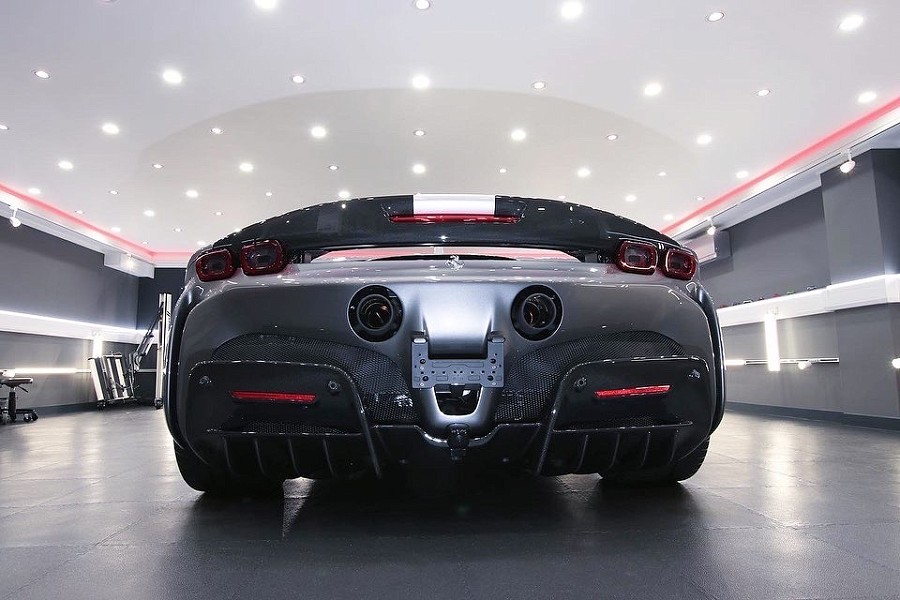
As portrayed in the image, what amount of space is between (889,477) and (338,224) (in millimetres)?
3016

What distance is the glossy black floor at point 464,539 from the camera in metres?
1.26

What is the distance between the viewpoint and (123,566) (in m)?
1.43

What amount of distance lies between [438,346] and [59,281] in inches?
507

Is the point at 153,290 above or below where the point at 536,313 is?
above

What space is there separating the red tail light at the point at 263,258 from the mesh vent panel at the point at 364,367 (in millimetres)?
221

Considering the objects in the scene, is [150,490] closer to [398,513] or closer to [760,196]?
[398,513]

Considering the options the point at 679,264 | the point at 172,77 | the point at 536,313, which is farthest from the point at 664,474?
the point at 172,77

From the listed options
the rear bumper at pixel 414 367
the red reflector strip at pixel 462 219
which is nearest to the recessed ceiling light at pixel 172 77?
the rear bumper at pixel 414 367

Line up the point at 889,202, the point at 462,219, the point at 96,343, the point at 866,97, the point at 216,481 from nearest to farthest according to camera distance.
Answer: the point at 462,219 < the point at 216,481 < the point at 866,97 < the point at 889,202 < the point at 96,343

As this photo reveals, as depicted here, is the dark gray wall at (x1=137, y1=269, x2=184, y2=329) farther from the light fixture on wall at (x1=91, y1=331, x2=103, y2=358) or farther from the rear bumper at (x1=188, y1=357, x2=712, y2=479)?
the rear bumper at (x1=188, y1=357, x2=712, y2=479)

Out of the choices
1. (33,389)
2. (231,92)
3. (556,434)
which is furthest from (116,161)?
(556,434)

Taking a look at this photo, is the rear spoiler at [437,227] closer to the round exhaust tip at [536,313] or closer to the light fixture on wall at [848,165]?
the round exhaust tip at [536,313]

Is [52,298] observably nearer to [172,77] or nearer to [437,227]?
[172,77]

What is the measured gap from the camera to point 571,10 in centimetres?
465
